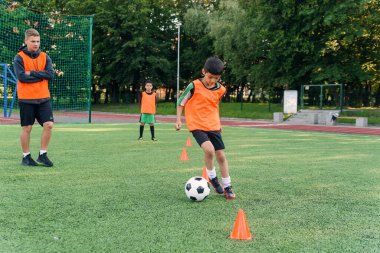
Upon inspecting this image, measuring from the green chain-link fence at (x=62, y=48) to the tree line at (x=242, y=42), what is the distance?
49.4 ft

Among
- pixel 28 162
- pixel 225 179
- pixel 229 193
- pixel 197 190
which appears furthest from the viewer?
pixel 28 162

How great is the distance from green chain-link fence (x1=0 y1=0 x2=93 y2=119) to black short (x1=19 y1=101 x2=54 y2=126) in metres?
15.9

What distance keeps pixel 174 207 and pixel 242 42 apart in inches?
1307

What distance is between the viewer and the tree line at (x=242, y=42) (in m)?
30.9

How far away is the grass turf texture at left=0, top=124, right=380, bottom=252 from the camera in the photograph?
128 inches

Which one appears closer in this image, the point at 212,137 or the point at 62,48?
the point at 212,137

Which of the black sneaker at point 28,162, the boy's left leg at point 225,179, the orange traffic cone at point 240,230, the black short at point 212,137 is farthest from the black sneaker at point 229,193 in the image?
the black sneaker at point 28,162

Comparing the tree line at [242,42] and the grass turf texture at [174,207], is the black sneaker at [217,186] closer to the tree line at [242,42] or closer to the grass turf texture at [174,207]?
the grass turf texture at [174,207]

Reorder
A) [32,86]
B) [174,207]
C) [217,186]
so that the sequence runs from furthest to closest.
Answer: [32,86] < [217,186] < [174,207]

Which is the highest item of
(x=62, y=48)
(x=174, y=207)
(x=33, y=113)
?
(x=62, y=48)

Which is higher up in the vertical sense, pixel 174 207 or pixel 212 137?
pixel 212 137

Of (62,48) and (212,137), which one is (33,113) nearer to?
(212,137)

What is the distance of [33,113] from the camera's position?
22.2 ft

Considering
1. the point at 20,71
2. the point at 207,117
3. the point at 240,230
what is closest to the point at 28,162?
the point at 20,71
